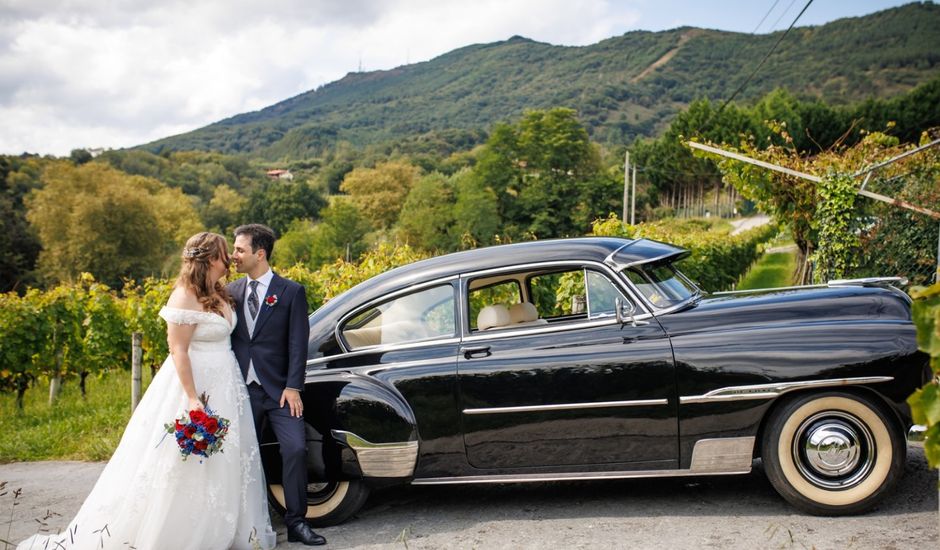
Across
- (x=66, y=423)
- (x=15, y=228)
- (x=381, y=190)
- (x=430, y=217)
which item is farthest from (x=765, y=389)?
(x=381, y=190)

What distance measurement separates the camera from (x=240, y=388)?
5.27 m

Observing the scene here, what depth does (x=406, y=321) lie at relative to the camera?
5777 mm

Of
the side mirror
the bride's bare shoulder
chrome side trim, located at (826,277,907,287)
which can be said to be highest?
the bride's bare shoulder

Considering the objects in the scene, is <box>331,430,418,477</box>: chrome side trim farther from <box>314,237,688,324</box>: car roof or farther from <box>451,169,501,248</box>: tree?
<box>451,169,501,248</box>: tree

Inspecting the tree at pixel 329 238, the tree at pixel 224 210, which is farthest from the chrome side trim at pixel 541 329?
the tree at pixel 224 210

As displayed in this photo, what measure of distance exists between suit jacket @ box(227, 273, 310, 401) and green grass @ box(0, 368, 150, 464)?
12.8 feet

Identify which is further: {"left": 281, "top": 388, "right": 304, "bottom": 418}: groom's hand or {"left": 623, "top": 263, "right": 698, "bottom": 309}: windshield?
{"left": 623, "top": 263, "right": 698, "bottom": 309}: windshield

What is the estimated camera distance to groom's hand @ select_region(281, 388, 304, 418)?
17.2 feet

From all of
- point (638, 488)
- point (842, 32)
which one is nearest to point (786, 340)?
point (638, 488)

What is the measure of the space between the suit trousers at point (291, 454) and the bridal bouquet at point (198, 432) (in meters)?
0.42

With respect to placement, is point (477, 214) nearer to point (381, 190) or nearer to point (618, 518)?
point (381, 190)

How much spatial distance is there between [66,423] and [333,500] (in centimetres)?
585

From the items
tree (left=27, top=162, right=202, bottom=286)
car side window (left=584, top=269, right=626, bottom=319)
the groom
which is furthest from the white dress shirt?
tree (left=27, top=162, right=202, bottom=286)

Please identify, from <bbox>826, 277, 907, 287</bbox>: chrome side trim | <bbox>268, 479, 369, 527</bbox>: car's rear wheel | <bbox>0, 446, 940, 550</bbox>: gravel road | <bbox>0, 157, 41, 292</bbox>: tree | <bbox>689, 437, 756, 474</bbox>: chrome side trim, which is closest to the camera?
<bbox>0, 446, 940, 550</bbox>: gravel road
